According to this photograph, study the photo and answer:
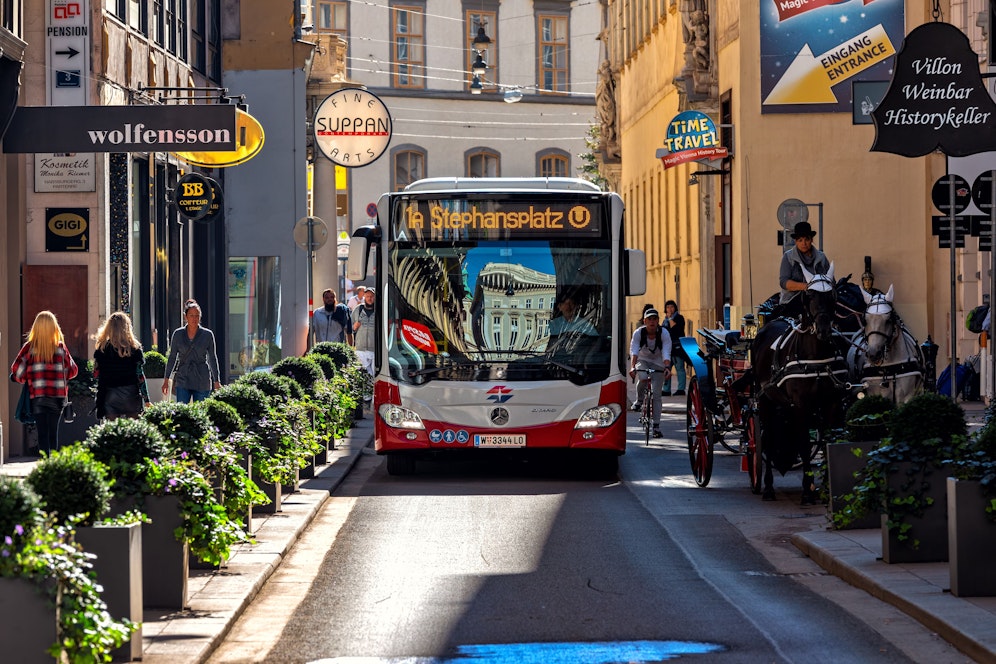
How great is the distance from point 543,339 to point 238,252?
23425mm

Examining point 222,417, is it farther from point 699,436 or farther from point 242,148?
point 242,148

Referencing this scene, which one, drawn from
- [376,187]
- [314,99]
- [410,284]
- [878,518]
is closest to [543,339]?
[410,284]

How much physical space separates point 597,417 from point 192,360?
559 cm

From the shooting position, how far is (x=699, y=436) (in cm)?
1875

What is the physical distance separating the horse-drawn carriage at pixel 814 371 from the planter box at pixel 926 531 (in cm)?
452

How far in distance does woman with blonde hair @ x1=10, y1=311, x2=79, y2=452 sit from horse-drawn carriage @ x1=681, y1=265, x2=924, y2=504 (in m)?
7.02

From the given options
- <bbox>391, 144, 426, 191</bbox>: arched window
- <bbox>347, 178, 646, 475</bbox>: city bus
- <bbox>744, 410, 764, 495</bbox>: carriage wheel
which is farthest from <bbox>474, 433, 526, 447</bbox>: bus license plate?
<bbox>391, 144, 426, 191</bbox>: arched window

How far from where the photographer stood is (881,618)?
10531 millimetres

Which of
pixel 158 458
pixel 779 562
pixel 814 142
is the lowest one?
pixel 779 562

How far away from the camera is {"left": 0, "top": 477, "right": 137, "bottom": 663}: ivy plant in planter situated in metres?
7.54

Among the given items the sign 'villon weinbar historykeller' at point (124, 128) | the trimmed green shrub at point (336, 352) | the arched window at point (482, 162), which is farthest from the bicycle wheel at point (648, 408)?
the arched window at point (482, 162)

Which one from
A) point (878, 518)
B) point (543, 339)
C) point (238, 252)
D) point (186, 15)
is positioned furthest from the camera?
point (238, 252)

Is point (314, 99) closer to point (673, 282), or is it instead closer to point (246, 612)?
point (673, 282)

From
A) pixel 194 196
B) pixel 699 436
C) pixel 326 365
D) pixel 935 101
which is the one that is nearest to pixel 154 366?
pixel 326 365
